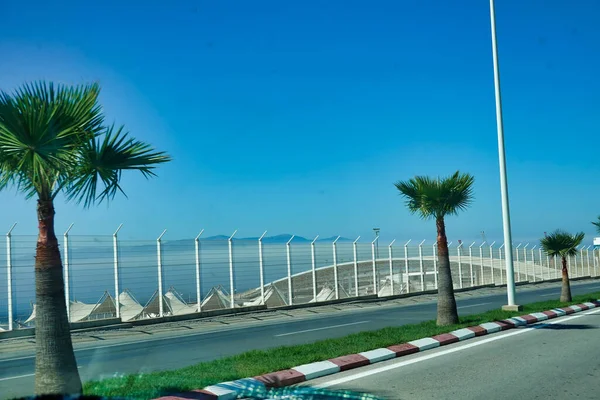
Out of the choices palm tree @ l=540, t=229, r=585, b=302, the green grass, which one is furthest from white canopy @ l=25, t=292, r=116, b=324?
palm tree @ l=540, t=229, r=585, b=302

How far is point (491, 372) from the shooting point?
375 inches

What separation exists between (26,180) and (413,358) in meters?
7.03

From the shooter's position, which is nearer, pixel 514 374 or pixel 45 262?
pixel 45 262

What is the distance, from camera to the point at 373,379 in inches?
358

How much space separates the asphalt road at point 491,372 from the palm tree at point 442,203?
2.13m

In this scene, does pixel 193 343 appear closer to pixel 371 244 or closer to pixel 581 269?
pixel 371 244

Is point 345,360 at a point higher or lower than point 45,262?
lower

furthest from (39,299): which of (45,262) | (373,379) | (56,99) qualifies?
(373,379)

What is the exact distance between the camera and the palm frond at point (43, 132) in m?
6.49

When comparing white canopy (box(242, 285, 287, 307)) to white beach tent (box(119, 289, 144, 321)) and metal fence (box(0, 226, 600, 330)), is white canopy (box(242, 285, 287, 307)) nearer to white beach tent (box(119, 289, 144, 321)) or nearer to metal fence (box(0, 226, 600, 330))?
metal fence (box(0, 226, 600, 330))

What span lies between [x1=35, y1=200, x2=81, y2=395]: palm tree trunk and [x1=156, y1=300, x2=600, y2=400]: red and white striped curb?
1.17m

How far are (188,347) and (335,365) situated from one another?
17.8 feet

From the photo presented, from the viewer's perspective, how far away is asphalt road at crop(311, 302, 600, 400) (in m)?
8.09

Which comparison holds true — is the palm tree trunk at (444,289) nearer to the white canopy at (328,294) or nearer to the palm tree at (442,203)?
the palm tree at (442,203)
